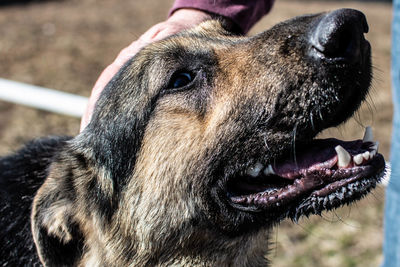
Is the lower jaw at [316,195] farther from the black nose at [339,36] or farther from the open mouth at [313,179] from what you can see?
the black nose at [339,36]

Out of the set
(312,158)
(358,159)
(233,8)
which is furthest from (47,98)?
(358,159)

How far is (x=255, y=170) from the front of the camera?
8.83 feet

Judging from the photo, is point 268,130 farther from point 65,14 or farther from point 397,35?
point 65,14

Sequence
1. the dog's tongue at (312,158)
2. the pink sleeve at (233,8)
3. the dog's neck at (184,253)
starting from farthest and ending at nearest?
the pink sleeve at (233,8) → the dog's neck at (184,253) → the dog's tongue at (312,158)

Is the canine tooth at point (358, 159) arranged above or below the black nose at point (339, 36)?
below

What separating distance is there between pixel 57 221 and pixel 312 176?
146 cm

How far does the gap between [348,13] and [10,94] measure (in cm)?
495

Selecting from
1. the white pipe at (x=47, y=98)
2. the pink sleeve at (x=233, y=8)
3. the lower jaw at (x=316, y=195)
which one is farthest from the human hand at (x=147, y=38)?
the white pipe at (x=47, y=98)

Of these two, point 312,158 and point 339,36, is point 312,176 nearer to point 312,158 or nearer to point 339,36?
point 312,158

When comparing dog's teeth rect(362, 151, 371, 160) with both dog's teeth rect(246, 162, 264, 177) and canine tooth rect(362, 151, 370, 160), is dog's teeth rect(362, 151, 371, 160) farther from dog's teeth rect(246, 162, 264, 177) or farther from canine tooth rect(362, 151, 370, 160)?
dog's teeth rect(246, 162, 264, 177)

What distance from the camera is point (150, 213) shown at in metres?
2.91

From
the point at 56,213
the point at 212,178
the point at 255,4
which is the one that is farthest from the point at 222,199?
the point at 255,4

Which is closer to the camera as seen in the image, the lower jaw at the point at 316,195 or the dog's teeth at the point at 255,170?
the lower jaw at the point at 316,195

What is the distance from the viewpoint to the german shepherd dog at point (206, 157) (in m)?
2.52
